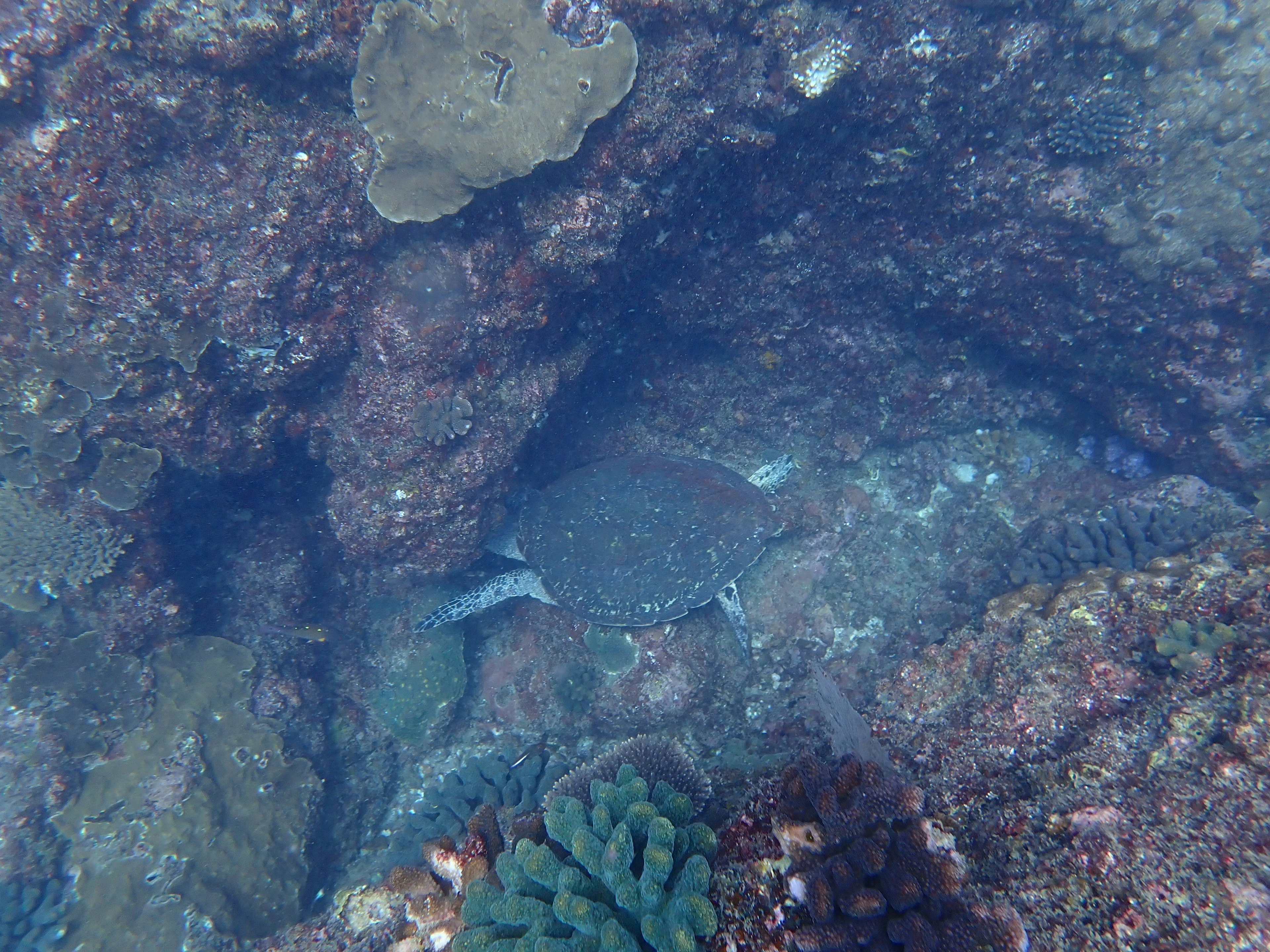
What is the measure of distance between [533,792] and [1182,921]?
4660 mm

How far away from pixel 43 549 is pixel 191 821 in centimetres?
330

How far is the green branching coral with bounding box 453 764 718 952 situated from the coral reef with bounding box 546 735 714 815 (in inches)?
10.2

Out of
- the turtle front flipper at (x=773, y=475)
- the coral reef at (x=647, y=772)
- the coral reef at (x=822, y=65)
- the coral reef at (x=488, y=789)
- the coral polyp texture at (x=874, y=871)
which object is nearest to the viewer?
the coral polyp texture at (x=874, y=871)

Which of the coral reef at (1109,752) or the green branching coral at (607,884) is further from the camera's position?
the green branching coral at (607,884)

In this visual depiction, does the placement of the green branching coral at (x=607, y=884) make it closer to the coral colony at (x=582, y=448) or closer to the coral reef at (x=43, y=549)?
the coral colony at (x=582, y=448)

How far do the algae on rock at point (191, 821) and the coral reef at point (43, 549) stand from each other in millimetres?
1307

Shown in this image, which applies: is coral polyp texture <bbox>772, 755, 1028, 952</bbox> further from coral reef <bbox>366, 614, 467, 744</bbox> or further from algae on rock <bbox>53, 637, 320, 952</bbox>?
algae on rock <bbox>53, 637, 320, 952</bbox>

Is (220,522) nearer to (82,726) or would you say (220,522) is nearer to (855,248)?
(82,726)

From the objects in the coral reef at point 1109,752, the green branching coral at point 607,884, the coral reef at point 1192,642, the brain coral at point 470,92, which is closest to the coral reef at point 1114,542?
the coral reef at point 1109,752

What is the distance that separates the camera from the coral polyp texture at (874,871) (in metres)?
2.16

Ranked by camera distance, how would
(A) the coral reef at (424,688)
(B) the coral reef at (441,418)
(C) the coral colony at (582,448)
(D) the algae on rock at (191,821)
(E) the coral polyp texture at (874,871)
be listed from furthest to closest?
(A) the coral reef at (424,688)
(B) the coral reef at (441,418)
(D) the algae on rock at (191,821)
(C) the coral colony at (582,448)
(E) the coral polyp texture at (874,871)

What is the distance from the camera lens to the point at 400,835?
599cm

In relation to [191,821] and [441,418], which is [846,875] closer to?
[441,418]

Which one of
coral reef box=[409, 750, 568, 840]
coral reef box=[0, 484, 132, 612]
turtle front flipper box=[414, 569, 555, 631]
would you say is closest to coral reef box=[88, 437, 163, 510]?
coral reef box=[0, 484, 132, 612]
